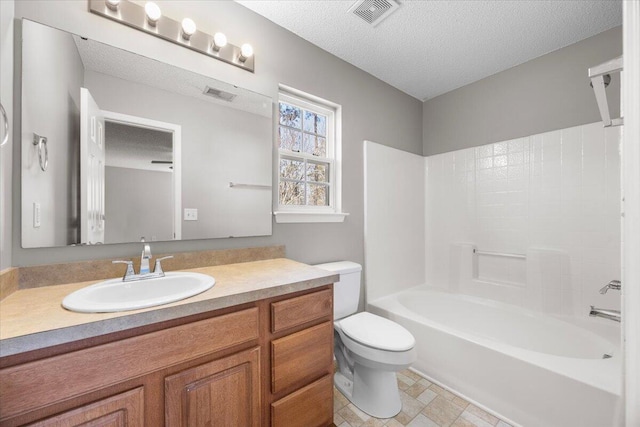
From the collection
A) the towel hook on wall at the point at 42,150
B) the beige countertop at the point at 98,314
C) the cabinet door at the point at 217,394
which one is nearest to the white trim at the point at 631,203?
the beige countertop at the point at 98,314

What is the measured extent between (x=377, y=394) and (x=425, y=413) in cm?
31

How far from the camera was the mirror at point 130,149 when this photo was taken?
3.65ft

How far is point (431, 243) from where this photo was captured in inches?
114

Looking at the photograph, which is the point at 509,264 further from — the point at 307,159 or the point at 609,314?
the point at 307,159

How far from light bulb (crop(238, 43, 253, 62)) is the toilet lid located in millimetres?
1796

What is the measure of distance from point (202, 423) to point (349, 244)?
1.54 meters

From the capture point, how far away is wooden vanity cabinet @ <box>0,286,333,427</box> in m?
0.70

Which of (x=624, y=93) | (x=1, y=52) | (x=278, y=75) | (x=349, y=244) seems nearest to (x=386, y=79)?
(x=278, y=75)

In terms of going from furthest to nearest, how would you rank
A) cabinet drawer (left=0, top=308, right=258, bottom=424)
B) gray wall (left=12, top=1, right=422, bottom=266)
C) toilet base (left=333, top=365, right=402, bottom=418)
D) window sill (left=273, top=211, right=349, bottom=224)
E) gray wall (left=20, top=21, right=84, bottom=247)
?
1. window sill (left=273, top=211, right=349, bottom=224)
2. toilet base (left=333, top=365, right=402, bottom=418)
3. gray wall (left=12, top=1, right=422, bottom=266)
4. gray wall (left=20, top=21, right=84, bottom=247)
5. cabinet drawer (left=0, top=308, right=258, bottom=424)

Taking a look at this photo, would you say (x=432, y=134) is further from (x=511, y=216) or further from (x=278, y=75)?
(x=278, y=75)

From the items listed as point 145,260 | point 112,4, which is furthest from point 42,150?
point 112,4

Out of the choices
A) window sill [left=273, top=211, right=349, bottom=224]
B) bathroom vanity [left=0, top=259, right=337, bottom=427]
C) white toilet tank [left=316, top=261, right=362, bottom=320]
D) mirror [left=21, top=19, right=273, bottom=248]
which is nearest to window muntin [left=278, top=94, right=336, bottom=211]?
window sill [left=273, top=211, right=349, bottom=224]

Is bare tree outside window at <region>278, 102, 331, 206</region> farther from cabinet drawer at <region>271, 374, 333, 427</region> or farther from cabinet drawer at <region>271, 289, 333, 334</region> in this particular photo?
cabinet drawer at <region>271, 374, 333, 427</region>

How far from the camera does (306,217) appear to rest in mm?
1942
